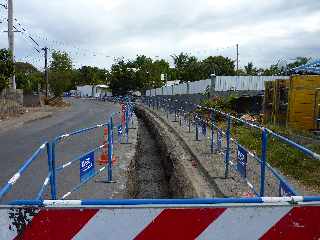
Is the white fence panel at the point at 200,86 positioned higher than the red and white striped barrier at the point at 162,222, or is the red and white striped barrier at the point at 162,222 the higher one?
the white fence panel at the point at 200,86

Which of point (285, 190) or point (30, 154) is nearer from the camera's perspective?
point (285, 190)

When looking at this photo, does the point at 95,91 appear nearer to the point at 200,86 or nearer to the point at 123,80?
the point at 123,80

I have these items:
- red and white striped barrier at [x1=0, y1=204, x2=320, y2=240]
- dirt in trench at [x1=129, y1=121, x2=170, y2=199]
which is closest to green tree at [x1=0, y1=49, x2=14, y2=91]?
dirt in trench at [x1=129, y1=121, x2=170, y2=199]

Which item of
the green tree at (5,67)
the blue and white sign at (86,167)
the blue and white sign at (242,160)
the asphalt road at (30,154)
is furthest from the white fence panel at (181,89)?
the blue and white sign at (242,160)

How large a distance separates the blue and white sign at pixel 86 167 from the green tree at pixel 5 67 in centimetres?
2258

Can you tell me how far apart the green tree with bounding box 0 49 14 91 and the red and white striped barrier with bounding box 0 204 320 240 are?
28135 millimetres

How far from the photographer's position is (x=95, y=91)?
115438 mm

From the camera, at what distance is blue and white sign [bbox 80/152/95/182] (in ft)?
27.6

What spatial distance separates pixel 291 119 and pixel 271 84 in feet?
12.1

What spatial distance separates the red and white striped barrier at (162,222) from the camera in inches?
126

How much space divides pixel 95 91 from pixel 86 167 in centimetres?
10781

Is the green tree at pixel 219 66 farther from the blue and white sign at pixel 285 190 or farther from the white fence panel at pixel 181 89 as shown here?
the blue and white sign at pixel 285 190

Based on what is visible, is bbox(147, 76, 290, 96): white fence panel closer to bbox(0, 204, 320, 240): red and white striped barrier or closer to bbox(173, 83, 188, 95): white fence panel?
bbox(173, 83, 188, 95): white fence panel

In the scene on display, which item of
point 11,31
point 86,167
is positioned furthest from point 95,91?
point 86,167
